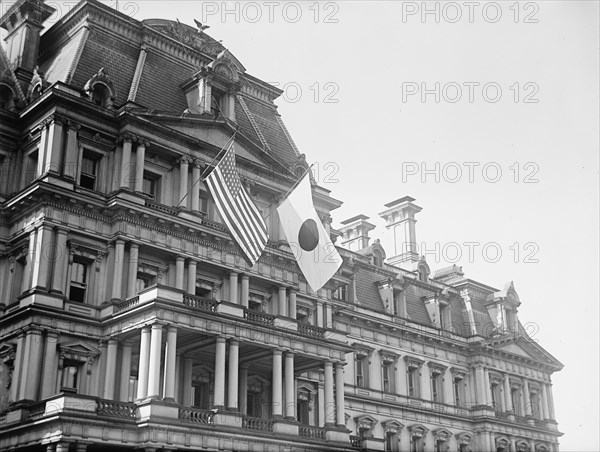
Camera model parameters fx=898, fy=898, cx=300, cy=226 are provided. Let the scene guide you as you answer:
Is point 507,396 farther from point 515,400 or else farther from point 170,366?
point 170,366

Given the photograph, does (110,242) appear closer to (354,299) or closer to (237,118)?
(237,118)

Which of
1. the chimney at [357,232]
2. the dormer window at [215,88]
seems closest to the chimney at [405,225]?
the chimney at [357,232]

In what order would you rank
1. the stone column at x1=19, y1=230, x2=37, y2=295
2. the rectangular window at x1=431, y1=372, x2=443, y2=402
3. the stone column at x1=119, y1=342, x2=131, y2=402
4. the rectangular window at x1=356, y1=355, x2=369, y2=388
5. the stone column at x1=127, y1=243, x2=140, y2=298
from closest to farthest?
the stone column at x1=119, y1=342, x2=131, y2=402 → the stone column at x1=19, y1=230, x2=37, y2=295 → the stone column at x1=127, y1=243, x2=140, y2=298 → the rectangular window at x1=356, y1=355, x2=369, y2=388 → the rectangular window at x1=431, y1=372, x2=443, y2=402

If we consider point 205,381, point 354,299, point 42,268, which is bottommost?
point 205,381

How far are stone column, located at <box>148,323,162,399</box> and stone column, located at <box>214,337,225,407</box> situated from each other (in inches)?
104

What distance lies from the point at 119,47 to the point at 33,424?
18613 millimetres

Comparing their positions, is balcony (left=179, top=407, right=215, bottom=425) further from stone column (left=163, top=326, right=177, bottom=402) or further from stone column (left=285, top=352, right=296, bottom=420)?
stone column (left=285, top=352, right=296, bottom=420)

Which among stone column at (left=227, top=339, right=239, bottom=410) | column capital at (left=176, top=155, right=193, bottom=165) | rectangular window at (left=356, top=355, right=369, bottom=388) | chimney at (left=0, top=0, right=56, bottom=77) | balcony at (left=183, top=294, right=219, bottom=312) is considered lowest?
stone column at (left=227, top=339, right=239, bottom=410)

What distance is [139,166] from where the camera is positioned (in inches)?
1501

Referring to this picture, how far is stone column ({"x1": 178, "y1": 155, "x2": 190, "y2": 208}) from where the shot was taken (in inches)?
1554

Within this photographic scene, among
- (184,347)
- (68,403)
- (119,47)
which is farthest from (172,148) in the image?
(68,403)

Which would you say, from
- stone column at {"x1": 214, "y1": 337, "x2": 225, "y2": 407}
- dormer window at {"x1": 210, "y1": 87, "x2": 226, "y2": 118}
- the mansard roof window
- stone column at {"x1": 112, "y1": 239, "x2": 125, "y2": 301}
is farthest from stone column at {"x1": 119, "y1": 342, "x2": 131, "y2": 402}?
dormer window at {"x1": 210, "y1": 87, "x2": 226, "y2": 118}

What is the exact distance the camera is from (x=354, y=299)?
52312 millimetres

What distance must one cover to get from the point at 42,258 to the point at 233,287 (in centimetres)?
878
